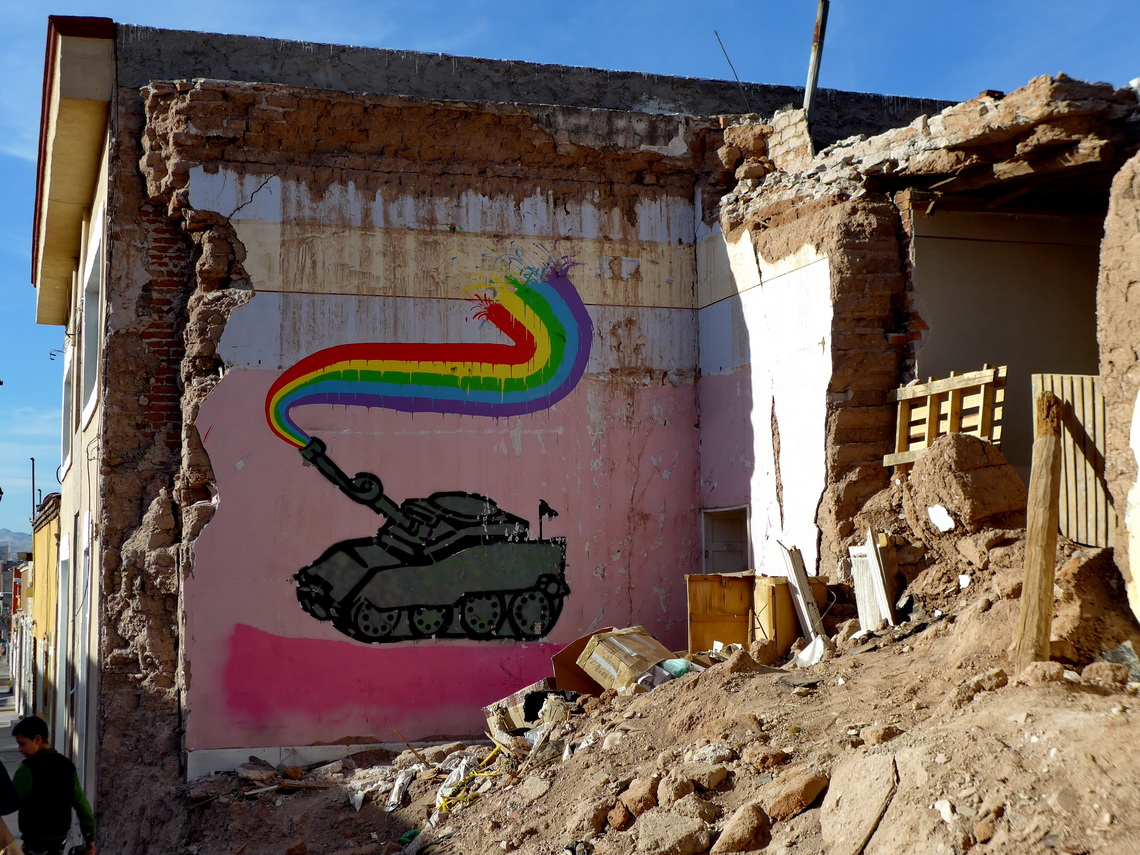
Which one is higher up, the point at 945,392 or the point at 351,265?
the point at 351,265

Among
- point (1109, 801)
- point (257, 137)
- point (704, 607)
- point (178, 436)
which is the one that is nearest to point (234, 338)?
point (178, 436)

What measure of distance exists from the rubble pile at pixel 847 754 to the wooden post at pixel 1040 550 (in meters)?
0.12

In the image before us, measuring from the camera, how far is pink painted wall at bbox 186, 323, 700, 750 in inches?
338

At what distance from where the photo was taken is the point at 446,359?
30.1ft

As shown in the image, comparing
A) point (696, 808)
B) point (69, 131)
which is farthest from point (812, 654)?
point (69, 131)

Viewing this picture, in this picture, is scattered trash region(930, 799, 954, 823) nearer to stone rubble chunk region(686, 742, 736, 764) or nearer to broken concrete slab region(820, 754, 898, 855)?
broken concrete slab region(820, 754, 898, 855)

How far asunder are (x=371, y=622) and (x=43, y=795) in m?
2.87

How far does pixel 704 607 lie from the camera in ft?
26.8

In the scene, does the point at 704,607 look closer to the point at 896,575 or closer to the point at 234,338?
the point at 896,575

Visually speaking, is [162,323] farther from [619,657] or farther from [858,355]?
[858,355]

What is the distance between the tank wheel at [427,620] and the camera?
29.2 feet

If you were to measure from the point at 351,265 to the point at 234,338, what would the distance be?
3.62 ft

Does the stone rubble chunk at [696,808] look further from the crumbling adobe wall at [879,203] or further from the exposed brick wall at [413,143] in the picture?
the exposed brick wall at [413,143]

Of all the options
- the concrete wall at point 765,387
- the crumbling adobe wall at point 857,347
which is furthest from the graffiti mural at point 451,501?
the crumbling adobe wall at point 857,347
